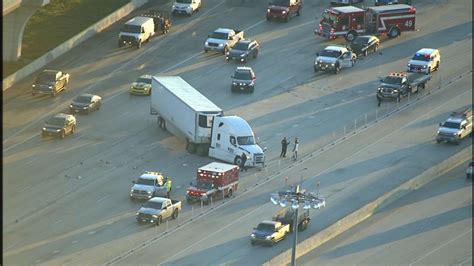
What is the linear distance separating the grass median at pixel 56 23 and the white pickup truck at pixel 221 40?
9.42 metres

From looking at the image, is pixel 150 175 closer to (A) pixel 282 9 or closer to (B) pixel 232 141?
(B) pixel 232 141

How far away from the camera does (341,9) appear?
150m

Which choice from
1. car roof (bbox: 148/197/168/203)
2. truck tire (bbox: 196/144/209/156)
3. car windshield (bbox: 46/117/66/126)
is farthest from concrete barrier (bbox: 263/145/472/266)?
car windshield (bbox: 46/117/66/126)

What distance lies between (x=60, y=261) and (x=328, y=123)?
29089 millimetres

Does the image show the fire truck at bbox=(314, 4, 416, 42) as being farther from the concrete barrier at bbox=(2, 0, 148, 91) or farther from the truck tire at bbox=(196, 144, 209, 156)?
the truck tire at bbox=(196, 144, 209, 156)

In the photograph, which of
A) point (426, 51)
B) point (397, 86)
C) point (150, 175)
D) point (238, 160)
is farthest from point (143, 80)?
point (426, 51)

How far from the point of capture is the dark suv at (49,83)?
135125 millimetres

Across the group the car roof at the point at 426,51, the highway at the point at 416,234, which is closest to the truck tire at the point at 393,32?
the car roof at the point at 426,51

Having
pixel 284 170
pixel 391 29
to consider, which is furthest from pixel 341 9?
pixel 284 170

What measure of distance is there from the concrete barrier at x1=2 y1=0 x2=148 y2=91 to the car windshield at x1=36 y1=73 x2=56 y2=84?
2478mm

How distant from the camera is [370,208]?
386ft

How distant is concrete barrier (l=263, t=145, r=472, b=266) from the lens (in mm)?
110262

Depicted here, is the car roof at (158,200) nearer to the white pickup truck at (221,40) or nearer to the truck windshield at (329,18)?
the white pickup truck at (221,40)

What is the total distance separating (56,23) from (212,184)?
118ft
